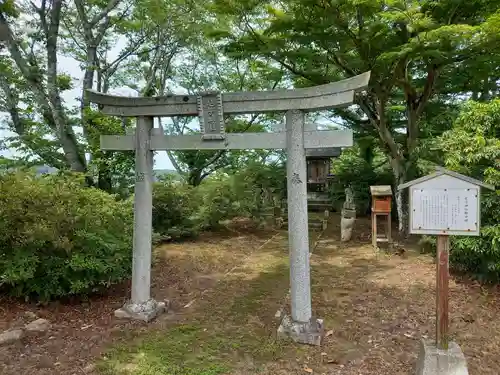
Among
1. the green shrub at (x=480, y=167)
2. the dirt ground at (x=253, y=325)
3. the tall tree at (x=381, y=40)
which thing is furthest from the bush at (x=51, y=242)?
the green shrub at (x=480, y=167)

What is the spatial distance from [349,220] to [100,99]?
6598 millimetres

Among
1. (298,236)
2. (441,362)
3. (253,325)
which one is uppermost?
(298,236)

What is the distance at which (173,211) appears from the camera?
8992 millimetres

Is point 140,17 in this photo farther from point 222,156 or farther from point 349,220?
point 349,220

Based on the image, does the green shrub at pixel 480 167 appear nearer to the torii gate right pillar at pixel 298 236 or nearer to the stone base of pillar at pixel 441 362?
the stone base of pillar at pixel 441 362

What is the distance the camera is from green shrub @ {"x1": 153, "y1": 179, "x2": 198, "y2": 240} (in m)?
8.82

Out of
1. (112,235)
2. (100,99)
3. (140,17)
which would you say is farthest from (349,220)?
(140,17)

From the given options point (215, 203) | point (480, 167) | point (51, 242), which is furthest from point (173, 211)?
point (480, 167)

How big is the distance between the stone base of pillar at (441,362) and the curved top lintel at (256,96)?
2582 millimetres

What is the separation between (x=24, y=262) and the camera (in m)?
4.43

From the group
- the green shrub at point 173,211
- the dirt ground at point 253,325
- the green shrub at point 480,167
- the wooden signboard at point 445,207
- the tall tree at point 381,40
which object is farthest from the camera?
the green shrub at point 173,211

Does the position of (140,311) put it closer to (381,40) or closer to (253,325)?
(253,325)

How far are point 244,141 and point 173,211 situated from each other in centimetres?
529

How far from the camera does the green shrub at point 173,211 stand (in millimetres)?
8820
